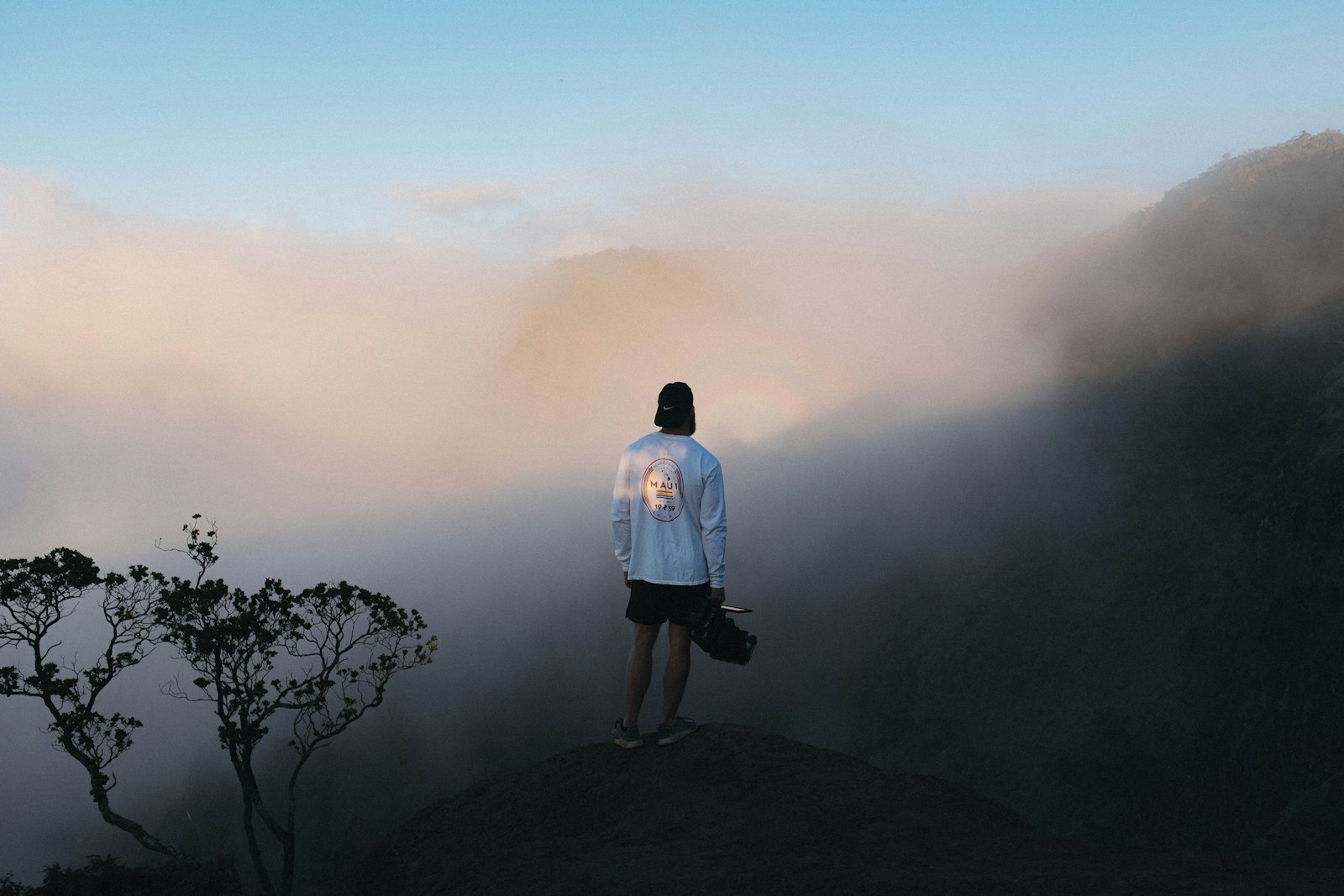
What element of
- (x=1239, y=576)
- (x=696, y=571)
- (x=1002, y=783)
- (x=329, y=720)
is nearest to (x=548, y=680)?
(x=1002, y=783)

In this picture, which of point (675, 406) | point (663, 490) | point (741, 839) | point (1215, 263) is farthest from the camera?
point (1215, 263)

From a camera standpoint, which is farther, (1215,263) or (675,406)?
(1215,263)

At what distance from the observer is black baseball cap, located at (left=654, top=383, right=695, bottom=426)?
834 cm

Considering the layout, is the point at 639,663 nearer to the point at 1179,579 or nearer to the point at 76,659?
the point at 76,659

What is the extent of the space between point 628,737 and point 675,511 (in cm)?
225

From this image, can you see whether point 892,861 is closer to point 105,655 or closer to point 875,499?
point 105,655

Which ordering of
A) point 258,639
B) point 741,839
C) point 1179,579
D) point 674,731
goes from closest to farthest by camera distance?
point 741,839
point 674,731
point 258,639
point 1179,579

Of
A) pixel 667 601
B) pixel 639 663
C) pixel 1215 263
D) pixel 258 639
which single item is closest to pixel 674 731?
pixel 639 663

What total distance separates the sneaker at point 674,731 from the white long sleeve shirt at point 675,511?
1545 mm

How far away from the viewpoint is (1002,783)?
4453 centimetres

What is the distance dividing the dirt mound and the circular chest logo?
7.12 ft

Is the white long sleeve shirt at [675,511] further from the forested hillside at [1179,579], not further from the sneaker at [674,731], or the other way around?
the forested hillside at [1179,579]

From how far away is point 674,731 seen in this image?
8.91m

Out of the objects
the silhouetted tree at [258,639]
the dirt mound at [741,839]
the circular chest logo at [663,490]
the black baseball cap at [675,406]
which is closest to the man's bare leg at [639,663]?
the dirt mound at [741,839]
